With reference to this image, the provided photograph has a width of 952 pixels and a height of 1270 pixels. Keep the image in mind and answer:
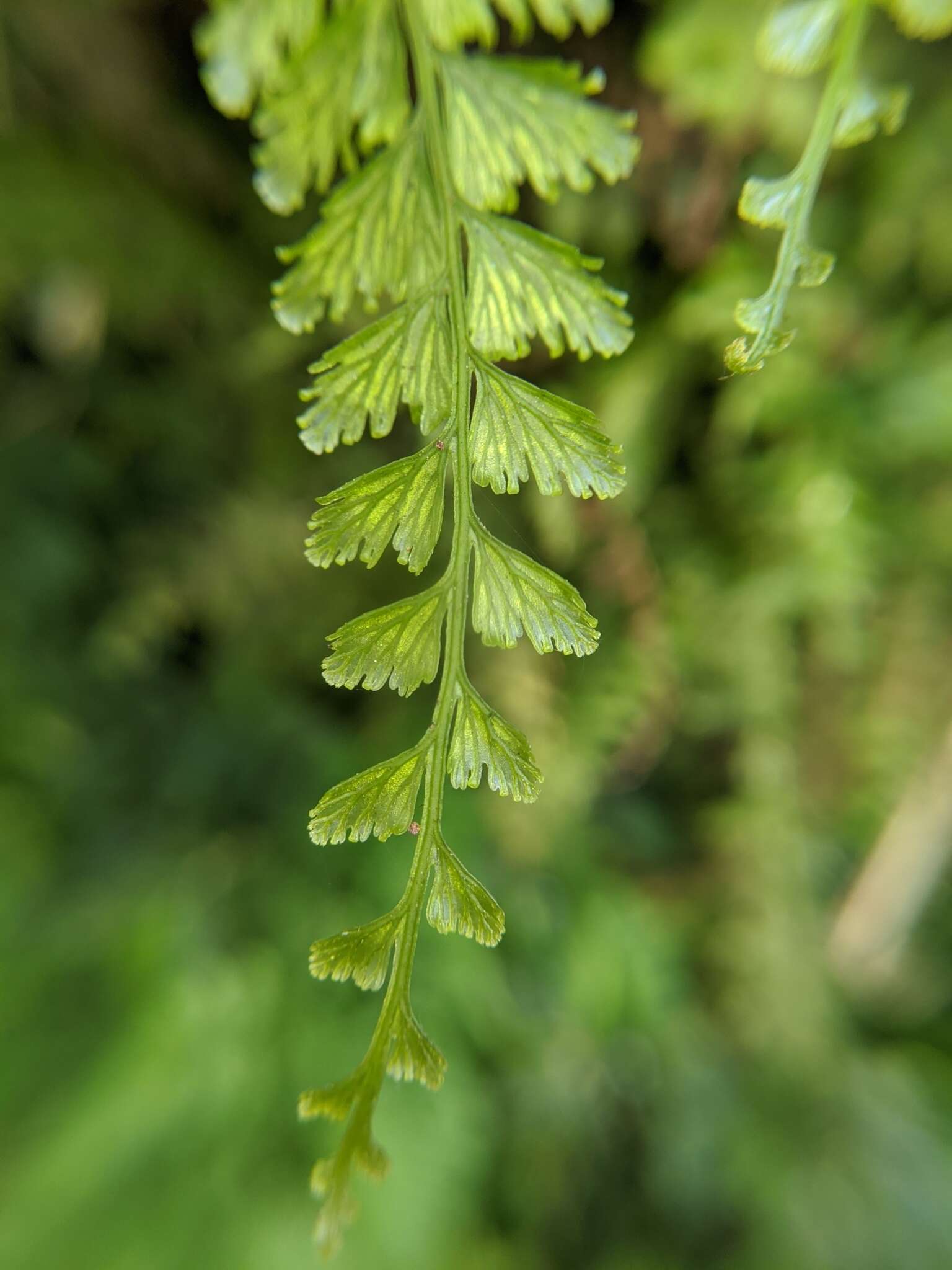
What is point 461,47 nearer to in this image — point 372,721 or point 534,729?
point 534,729

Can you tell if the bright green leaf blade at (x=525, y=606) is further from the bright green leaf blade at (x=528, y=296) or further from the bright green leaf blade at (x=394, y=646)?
the bright green leaf blade at (x=528, y=296)

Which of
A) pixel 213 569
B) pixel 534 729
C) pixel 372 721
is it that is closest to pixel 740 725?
pixel 534 729

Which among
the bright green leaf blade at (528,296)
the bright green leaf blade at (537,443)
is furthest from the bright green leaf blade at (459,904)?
the bright green leaf blade at (528,296)

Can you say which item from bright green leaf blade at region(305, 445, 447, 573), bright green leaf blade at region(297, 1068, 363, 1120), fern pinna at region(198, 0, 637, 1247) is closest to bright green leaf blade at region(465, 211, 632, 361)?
fern pinna at region(198, 0, 637, 1247)

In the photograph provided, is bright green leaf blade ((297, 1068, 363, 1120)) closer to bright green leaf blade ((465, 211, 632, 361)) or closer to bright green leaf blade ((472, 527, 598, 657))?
bright green leaf blade ((472, 527, 598, 657))

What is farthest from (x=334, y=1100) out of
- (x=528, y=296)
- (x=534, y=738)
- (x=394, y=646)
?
(x=534, y=738)

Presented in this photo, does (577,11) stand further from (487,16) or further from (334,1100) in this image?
(334,1100)
